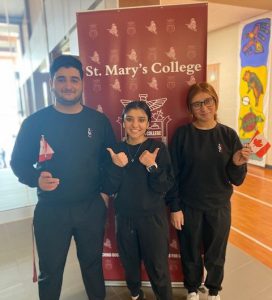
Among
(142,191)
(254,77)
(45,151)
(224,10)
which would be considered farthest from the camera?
(254,77)

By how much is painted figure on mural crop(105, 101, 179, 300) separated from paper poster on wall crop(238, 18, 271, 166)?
3638 mm

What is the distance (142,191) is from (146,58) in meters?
0.86

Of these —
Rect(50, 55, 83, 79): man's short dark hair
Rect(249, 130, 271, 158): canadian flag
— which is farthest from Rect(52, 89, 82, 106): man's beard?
Rect(249, 130, 271, 158): canadian flag

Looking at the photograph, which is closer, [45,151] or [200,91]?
[45,151]

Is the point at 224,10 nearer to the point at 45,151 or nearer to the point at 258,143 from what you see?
the point at 258,143

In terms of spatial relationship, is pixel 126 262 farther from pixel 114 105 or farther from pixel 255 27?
pixel 255 27

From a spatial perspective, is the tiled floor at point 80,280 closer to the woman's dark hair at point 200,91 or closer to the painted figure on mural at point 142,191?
the painted figure on mural at point 142,191

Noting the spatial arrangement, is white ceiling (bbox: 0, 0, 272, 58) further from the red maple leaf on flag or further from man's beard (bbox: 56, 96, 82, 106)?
the red maple leaf on flag

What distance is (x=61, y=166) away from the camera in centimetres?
149

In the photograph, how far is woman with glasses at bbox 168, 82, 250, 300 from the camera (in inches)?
63.4

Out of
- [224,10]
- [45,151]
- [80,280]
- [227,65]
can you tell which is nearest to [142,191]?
[45,151]

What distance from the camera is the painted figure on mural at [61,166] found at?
150cm

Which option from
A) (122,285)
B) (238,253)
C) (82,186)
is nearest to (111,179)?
(82,186)

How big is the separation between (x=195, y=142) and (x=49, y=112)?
2.78ft
